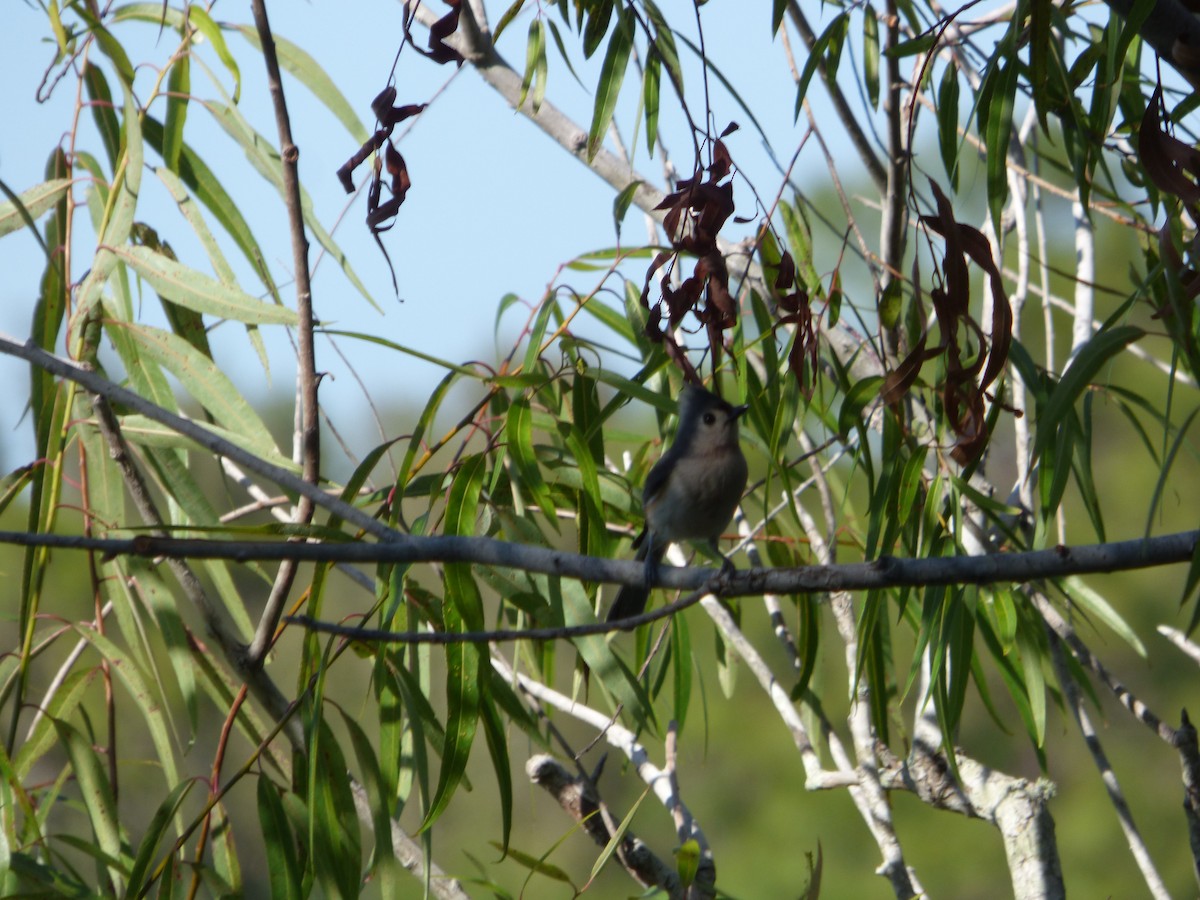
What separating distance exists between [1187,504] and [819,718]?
11.8 metres

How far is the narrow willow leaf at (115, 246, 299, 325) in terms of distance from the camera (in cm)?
201

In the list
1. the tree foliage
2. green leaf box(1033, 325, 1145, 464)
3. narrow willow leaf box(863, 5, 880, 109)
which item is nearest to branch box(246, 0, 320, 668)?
the tree foliage

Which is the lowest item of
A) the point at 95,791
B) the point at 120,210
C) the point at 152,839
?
the point at 152,839

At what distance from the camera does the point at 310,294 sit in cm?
192

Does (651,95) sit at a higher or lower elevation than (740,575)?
higher

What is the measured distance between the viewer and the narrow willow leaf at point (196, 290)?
201 centimetres

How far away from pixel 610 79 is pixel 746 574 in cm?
106

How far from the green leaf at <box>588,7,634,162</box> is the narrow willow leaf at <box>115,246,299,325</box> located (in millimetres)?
690

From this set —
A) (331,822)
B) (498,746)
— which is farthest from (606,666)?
(331,822)

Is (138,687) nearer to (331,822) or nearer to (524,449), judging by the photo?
(331,822)

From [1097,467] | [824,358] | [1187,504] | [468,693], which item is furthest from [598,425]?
[1097,467]

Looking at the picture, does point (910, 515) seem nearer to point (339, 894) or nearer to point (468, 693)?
point (468, 693)

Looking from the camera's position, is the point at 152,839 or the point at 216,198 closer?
the point at 152,839

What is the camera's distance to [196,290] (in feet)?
6.86
